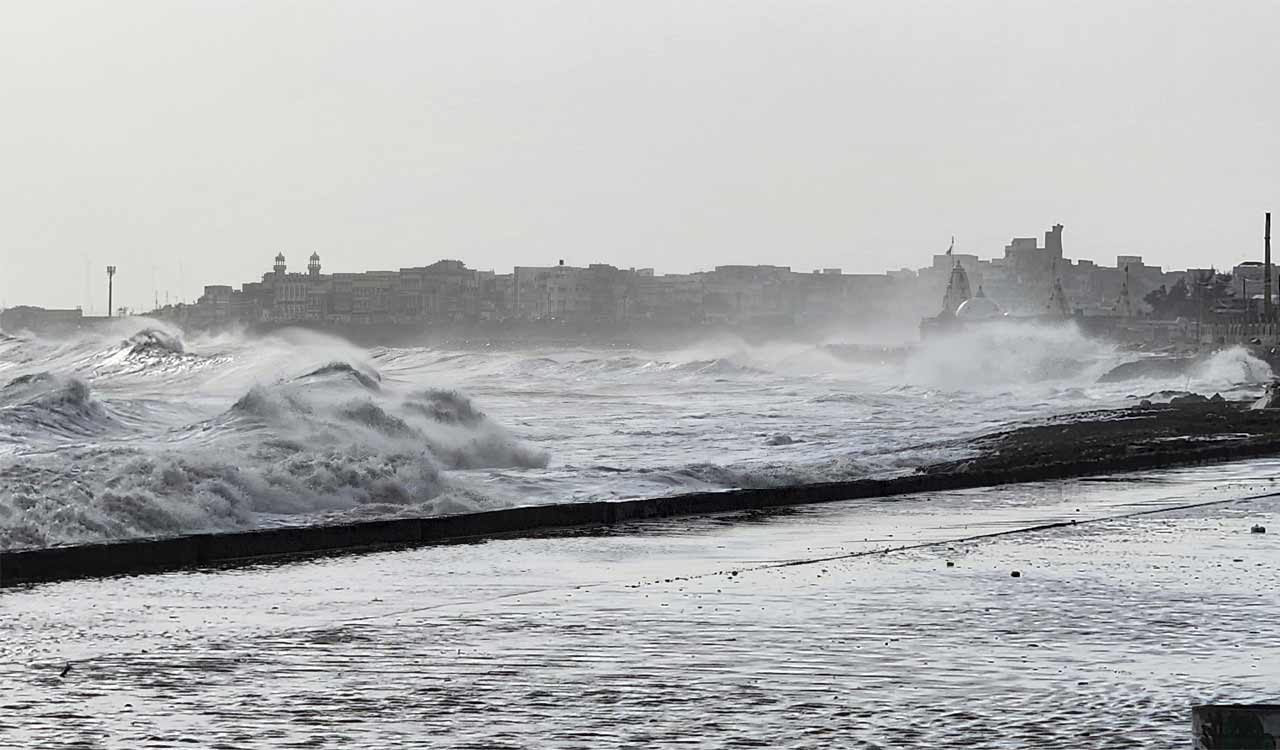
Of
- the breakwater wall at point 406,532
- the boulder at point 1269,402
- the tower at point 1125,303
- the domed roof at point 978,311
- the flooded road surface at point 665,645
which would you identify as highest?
the tower at point 1125,303

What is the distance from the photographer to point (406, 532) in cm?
1189

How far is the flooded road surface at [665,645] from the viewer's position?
5.84 metres

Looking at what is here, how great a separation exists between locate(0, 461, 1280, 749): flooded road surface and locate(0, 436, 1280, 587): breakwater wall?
16.8 inches

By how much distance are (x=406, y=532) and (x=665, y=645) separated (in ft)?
15.2

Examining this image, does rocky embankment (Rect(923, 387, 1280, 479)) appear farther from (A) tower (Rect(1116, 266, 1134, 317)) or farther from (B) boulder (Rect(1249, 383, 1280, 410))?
(A) tower (Rect(1116, 266, 1134, 317))

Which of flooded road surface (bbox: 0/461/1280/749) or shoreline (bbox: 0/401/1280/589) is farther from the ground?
shoreline (bbox: 0/401/1280/589)

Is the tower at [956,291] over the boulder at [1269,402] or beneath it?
over

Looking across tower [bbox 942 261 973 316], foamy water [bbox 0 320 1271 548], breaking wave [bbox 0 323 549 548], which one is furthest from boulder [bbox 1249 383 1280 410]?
tower [bbox 942 261 973 316]

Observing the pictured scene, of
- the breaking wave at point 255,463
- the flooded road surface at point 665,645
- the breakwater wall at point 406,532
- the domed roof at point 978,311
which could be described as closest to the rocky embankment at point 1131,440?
the breakwater wall at point 406,532

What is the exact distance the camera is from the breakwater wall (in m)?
10.0

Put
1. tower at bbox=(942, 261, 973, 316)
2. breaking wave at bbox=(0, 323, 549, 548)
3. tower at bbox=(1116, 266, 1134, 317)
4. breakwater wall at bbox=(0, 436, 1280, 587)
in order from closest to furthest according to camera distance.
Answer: breakwater wall at bbox=(0, 436, 1280, 587) < breaking wave at bbox=(0, 323, 549, 548) < tower at bbox=(942, 261, 973, 316) < tower at bbox=(1116, 266, 1134, 317)

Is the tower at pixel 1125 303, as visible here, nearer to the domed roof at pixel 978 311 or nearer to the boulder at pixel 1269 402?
the domed roof at pixel 978 311

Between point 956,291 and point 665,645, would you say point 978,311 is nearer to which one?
point 956,291

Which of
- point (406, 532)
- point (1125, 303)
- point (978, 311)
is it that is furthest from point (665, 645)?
point (1125, 303)
